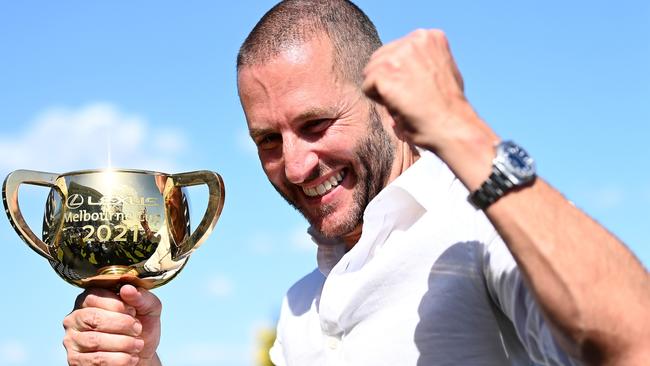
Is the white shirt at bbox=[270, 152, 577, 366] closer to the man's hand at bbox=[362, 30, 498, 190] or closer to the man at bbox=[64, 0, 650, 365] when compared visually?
the man at bbox=[64, 0, 650, 365]

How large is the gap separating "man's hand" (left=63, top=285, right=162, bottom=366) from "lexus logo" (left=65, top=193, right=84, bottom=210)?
1.06ft

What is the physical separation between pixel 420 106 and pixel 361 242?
3.38 ft

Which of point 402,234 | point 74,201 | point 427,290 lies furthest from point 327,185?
point 74,201

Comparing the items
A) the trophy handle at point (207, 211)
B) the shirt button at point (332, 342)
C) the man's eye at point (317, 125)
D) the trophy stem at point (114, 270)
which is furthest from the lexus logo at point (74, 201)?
the shirt button at point (332, 342)

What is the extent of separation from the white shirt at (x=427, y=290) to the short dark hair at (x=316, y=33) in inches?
26.7

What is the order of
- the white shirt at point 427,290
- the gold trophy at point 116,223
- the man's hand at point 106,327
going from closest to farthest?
the white shirt at point 427,290
the gold trophy at point 116,223
the man's hand at point 106,327

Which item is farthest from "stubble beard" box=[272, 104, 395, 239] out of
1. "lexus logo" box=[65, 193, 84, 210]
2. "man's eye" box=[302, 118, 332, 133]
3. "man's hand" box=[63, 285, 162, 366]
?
"lexus logo" box=[65, 193, 84, 210]

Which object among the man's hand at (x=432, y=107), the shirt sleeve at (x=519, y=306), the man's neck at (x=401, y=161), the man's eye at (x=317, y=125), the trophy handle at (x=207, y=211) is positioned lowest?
the shirt sleeve at (x=519, y=306)

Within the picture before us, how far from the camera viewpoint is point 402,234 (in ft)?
9.61

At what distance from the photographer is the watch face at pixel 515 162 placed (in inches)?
80.1

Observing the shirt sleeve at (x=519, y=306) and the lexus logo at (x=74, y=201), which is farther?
the lexus logo at (x=74, y=201)

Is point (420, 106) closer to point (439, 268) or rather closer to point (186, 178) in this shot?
point (439, 268)

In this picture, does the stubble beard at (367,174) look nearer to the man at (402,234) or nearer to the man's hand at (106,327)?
the man at (402,234)

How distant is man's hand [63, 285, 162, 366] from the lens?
3.19 metres
